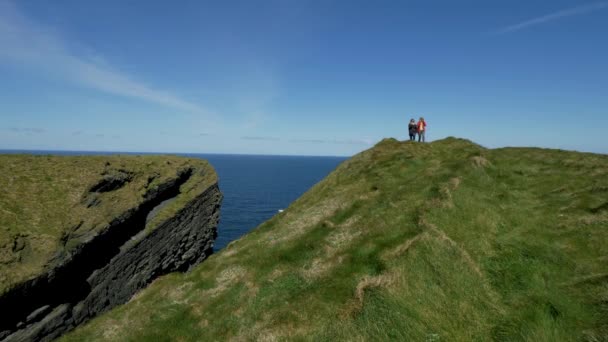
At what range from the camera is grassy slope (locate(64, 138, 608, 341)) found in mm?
11922

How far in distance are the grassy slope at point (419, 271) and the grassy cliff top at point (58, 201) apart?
1036cm

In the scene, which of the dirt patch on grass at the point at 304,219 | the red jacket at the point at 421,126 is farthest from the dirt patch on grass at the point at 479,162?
the red jacket at the point at 421,126

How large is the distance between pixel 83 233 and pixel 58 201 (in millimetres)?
5095

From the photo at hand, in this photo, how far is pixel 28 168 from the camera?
121 feet

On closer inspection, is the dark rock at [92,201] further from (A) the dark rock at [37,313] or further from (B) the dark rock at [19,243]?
(A) the dark rock at [37,313]

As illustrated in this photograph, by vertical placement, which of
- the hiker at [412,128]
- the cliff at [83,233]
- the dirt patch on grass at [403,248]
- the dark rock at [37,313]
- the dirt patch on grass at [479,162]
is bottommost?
the dark rock at [37,313]

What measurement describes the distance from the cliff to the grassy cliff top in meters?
0.08

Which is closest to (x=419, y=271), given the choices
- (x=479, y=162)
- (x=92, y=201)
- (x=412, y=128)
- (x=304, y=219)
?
(x=304, y=219)

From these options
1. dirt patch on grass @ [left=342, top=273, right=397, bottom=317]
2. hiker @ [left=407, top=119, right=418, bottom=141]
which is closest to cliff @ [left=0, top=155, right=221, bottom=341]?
dirt patch on grass @ [left=342, top=273, right=397, bottom=317]

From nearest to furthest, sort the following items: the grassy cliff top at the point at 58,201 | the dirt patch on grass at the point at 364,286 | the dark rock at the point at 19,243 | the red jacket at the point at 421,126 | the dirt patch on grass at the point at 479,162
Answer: the dirt patch on grass at the point at 364,286 < the dirt patch on grass at the point at 479,162 < the dark rock at the point at 19,243 < the grassy cliff top at the point at 58,201 < the red jacket at the point at 421,126

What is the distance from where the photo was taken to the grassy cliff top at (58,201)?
28406mm

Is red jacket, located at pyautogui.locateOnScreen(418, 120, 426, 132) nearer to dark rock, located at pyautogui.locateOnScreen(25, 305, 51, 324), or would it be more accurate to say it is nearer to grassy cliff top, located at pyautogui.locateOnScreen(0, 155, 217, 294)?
grassy cliff top, located at pyautogui.locateOnScreen(0, 155, 217, 294)

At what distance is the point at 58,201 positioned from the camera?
3466 cm

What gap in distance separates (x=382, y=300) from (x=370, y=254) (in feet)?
13.7
